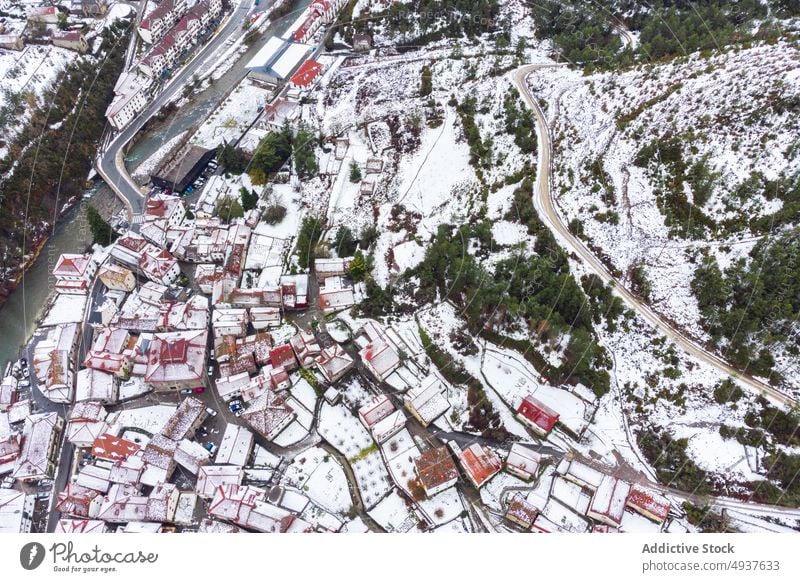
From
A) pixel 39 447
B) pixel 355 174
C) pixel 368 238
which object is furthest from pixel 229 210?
pixel 39 447

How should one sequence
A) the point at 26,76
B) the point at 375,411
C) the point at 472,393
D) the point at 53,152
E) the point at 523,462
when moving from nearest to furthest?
the point at 523,462, the point at 375,411, the point at 472,393, the point at 53,152, the point at 26,76

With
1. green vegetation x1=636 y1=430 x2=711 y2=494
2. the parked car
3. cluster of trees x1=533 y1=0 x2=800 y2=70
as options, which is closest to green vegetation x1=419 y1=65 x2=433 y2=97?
cluster of trees x1=533 y1=0 x2=800 y2=70

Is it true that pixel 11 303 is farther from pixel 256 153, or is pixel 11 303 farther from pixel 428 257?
pixel 428 257

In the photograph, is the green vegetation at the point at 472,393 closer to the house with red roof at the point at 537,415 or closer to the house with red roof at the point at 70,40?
the house with red roof at the point at 537,415

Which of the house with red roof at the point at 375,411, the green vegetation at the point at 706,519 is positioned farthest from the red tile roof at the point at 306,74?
the green vegetation at the point at 706,519

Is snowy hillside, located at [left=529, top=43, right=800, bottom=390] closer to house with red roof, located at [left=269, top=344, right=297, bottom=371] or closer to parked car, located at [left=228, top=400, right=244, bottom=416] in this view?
house with red roof, located at [left=269, top=344, right=297, bottom=371]

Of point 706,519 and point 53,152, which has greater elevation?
point 706,519

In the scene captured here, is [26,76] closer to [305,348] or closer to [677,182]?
[305,348]
